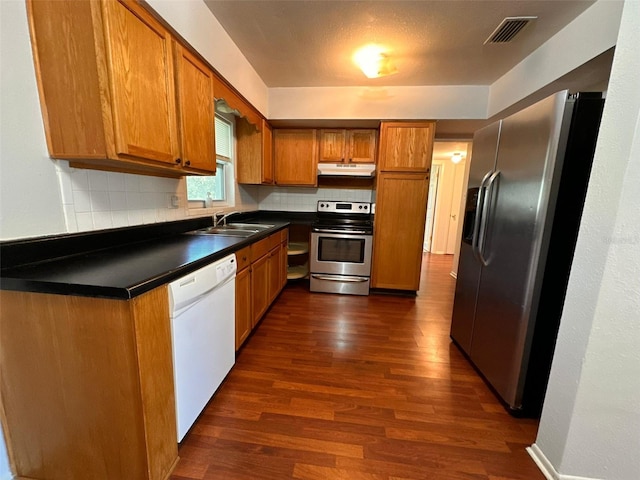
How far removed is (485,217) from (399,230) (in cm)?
154

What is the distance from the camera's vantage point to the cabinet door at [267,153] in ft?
10.7

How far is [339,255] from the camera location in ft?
11.1

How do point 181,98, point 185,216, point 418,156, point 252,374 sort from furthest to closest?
1. point 418,156
2. point 185,216
3. point 252,374
4. point 181,98

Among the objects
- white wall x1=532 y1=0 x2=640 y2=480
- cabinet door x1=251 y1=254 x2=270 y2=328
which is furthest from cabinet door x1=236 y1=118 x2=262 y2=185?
white wall x1=532 y1=0 x2=640 y2=480

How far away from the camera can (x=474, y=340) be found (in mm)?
1966

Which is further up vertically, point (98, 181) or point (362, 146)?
point (362, 146)

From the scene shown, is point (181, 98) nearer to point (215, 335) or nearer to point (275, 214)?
point (215, 335)

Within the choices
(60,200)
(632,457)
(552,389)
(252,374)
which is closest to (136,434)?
(252,374)

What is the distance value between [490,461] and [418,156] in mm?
2766

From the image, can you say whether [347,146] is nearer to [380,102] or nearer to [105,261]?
[380,102]

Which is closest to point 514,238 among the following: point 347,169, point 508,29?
point 508,29

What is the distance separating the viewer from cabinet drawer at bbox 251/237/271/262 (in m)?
2.18

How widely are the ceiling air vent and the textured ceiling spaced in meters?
0.04

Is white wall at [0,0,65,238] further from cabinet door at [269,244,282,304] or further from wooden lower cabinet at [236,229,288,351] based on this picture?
cabinet door at [269,244,282,304]
